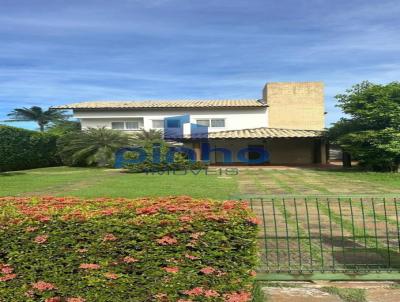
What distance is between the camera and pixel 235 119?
3384 centimetres

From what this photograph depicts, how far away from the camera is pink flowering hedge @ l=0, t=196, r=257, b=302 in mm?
3205

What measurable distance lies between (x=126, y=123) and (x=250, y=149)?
35.9 ft

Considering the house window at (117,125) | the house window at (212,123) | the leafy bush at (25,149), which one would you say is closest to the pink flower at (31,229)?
the leafy bush at (25,149)

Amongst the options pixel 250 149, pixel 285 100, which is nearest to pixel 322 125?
pixel 285 100

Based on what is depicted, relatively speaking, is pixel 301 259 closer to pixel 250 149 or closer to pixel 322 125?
pixel 250 149

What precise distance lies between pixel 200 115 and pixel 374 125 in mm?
16055

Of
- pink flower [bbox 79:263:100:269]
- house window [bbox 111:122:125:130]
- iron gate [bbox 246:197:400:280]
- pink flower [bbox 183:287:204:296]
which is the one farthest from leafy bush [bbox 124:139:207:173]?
pink flower [bbox 183:287:204:296]

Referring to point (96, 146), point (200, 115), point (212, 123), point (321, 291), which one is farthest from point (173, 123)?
point (321, 291)

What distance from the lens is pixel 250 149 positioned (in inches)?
1267

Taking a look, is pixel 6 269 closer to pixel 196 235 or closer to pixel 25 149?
pixel 196 235

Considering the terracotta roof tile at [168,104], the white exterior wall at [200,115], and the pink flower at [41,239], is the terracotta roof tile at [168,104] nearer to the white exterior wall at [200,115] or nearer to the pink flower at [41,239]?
the white exterior wall at [200,115]

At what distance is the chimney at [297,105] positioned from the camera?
115 feet

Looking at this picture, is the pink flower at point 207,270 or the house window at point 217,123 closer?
the pink flower at point 207,270

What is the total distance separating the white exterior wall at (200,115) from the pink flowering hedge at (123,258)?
30.3 meters
